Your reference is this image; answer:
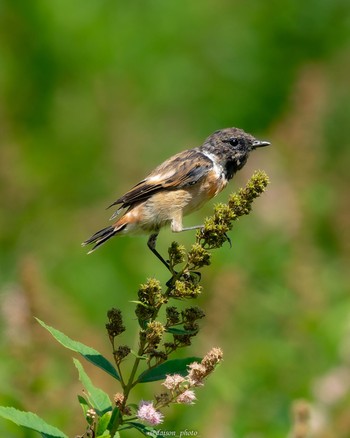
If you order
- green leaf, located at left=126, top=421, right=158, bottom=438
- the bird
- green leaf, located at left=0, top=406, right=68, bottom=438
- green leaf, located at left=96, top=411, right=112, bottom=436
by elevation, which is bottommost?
green leaf, located at left=126, top=421, right=158, bottom=438

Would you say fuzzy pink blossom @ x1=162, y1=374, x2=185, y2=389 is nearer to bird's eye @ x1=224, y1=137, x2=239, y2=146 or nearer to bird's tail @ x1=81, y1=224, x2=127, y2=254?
bird's tail @ x1=81, y1=224, x2=127, y2=254

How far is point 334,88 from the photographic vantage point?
15.3 meters

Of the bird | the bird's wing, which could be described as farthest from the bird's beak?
the bird's wing

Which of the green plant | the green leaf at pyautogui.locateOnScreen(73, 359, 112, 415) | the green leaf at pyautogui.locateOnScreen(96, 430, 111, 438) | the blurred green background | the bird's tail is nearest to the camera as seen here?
the green leaf at pyautogui.locateOnScreen(96, 430, 111, 438)

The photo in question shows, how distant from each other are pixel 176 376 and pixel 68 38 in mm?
12916

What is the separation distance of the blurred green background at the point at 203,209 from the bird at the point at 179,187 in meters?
0.76

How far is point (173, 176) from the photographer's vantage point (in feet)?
20.7

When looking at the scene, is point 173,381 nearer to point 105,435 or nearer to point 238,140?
point 105,435

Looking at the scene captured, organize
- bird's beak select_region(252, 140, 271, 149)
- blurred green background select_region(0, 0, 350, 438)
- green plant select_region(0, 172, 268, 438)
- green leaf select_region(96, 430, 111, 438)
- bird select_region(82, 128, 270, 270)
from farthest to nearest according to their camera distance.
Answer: blurred green background select_region(0, 0, 350, 438) → bird's beak select_region(252, 140, 271, 149) → bird select_region(82, 128, 270, 270) → green plant select_region(0, 172, 268, 438) → green leaf select_region(96, 430, 111, 438)

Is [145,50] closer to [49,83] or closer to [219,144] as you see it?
[49,83]

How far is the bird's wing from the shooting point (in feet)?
20.5

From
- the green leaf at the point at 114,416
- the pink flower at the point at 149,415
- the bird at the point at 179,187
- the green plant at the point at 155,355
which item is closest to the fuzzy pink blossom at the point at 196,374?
the green plant at the point at 155,355

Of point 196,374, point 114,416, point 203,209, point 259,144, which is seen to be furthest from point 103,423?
point 203,209

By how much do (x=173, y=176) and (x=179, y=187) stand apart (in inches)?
3.4
